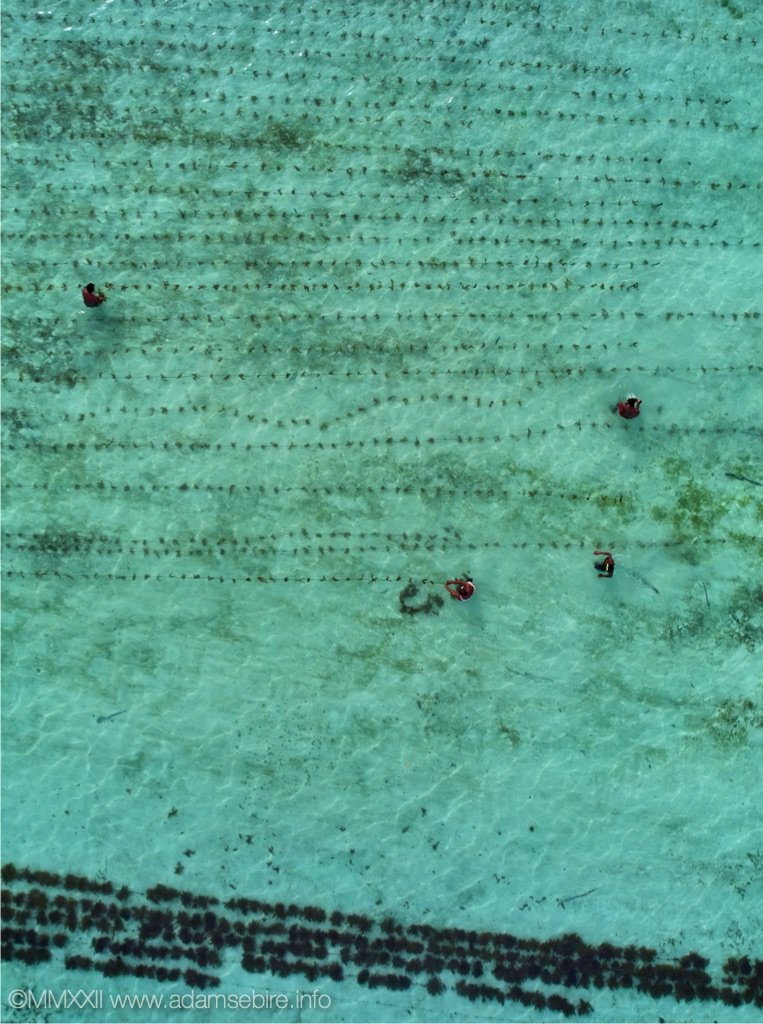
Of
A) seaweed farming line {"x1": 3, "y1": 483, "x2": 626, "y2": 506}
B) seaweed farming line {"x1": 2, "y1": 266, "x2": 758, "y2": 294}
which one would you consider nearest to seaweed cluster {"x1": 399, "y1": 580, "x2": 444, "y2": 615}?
seaweed farming line {"x1": 3, "y1": 483, "x2": 626, "y2": 506}

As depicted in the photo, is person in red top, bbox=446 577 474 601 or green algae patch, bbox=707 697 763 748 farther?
green algae patch, bbox=707 697 763 748

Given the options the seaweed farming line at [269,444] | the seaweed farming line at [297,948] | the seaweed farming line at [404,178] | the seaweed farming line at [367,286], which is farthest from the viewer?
the seaweed farming line at [404,178]

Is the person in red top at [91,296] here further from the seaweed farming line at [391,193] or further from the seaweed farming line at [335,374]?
the seaweed farming line at [391,193]

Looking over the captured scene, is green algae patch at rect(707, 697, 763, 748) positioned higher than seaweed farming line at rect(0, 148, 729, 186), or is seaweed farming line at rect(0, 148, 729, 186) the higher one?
seaweed farming line at rect(0, 148, 729, 186)

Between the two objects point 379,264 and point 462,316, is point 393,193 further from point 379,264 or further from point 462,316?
point 462,316

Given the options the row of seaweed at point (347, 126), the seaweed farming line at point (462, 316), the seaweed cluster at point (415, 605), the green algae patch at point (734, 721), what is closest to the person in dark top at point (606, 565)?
the seaweed cluster at point (415, 605)

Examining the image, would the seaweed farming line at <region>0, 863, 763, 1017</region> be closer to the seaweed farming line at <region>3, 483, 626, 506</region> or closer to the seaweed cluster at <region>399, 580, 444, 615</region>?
the seaweed cluster at <region>399, 580, 444, 615</region>

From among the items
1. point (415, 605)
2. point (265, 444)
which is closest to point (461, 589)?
point (415, 605)
